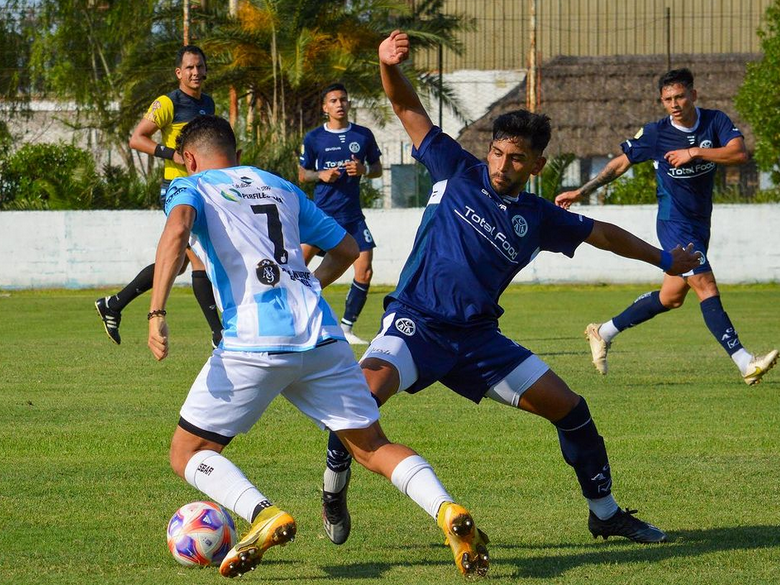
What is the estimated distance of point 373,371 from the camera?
5.06 m

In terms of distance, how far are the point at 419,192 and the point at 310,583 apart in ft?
60.1

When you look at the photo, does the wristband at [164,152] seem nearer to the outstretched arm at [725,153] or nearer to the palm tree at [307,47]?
the outstretched arm at [725,153]

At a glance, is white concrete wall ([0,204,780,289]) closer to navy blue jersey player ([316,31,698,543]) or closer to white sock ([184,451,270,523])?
navy blue jersey player ([316,31,698,543])

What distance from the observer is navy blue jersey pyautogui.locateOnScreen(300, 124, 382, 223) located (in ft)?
43.6

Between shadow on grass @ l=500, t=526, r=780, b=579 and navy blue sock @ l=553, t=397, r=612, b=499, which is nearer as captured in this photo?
shadow on grass @ l=500, t=526, r=780, b=579

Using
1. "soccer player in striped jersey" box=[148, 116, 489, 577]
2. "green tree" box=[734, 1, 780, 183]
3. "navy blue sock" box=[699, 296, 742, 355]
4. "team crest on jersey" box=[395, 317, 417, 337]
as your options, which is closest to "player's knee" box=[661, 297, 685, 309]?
"navy blue sock" box=[699, 296, 742, 355]

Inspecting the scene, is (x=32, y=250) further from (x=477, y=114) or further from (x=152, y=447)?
(x=477, y=114)

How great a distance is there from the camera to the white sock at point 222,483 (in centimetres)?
450

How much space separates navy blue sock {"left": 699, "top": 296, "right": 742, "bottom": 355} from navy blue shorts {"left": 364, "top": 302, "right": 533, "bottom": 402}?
4858mm

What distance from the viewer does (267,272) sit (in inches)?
182

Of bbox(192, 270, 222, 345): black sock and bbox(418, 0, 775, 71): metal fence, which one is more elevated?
Result: bbox(418, 0, 775, 71): metal fence

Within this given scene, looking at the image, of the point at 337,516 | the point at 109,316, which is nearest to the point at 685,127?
the point at 109,316

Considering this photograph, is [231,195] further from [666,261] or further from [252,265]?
[666,261]

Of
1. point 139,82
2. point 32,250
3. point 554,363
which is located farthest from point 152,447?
point 139,82
